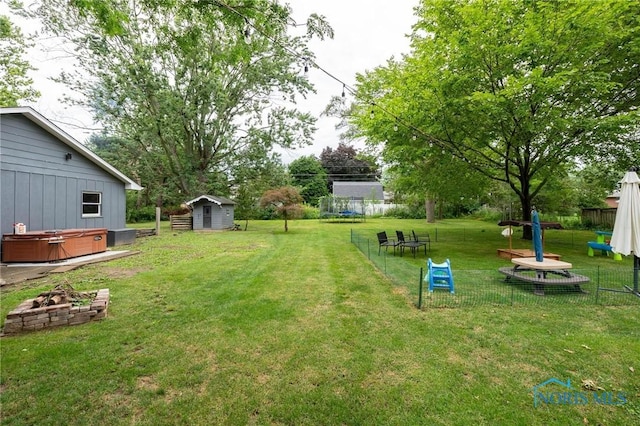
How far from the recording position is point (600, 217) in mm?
19406

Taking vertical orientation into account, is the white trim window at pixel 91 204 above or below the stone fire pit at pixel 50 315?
above

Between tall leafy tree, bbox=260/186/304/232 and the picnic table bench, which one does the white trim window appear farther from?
the picnic table bench

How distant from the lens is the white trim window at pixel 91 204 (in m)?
11.4

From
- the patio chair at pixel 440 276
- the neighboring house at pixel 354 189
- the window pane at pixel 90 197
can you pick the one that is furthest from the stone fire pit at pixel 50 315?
the neighboring house at pixel 354 189

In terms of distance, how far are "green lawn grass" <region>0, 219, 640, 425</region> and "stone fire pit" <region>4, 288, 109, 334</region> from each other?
187 mm

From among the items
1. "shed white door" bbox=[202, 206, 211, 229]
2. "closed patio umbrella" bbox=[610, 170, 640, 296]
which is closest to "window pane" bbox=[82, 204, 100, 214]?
"shed white door" bbox=[202, 206, 211, 229]

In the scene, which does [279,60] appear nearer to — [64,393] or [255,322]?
[255,322]

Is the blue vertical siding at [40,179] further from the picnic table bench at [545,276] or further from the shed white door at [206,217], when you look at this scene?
the picnic table bench at [545,276]

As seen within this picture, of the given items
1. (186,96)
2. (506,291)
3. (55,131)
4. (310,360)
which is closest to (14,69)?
(186,96)

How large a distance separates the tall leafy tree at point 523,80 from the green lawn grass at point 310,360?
5.61 meters

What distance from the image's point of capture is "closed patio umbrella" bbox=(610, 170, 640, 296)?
5.32 m

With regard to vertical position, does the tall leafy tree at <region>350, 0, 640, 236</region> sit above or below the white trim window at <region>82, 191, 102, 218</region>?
above

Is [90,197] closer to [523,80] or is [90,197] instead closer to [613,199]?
[523,80]

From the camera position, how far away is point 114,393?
9.47 ft
